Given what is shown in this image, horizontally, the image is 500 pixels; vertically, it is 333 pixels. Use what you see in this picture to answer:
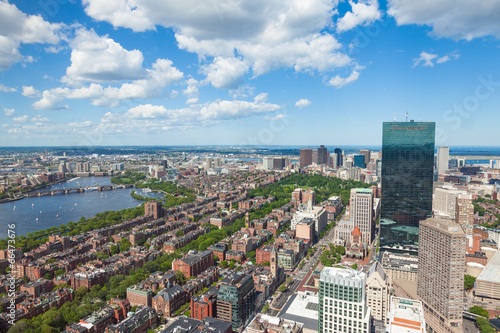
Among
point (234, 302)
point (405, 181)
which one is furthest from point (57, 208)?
point (405, 181)

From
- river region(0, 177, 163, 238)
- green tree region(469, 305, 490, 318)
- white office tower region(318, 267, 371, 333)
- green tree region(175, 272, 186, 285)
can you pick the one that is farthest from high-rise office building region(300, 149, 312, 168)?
white office tower region(318, 267, 371, 333)

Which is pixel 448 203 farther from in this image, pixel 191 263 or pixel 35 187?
pixel 35 187

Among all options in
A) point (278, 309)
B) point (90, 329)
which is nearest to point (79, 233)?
point (90, 329)

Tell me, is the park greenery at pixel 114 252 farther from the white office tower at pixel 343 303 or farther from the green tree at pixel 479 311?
the green tree at pixel 479 311

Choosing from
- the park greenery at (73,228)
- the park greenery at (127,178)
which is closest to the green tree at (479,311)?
the park greenery at (73,228)

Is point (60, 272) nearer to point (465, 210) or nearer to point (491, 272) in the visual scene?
point (491, 272)

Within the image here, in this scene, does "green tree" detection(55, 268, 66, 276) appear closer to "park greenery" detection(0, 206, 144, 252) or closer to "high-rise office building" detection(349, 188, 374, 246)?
"park greenery" detection(0, 206, 144, 252)
